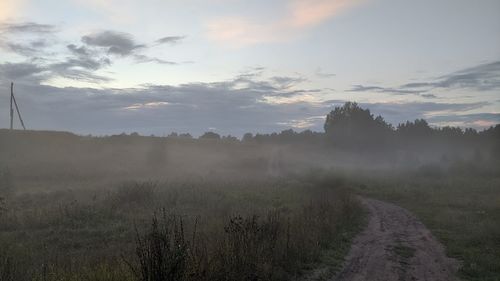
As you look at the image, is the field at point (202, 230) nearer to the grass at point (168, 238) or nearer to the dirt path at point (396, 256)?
the grass at point (168, 238)

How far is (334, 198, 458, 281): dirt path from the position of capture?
962cm

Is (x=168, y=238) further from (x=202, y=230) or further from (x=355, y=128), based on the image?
(x=355, y=128)

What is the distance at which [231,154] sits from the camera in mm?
85375

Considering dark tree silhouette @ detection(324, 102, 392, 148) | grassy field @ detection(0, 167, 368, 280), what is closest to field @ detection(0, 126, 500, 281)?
grassy field @ detection(0, 167, 368, 280)

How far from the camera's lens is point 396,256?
11.6 meters

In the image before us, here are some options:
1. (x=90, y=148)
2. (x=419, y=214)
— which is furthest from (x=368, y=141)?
(x=419, y=214)

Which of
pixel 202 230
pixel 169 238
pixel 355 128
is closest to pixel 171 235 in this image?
pixel 169 238

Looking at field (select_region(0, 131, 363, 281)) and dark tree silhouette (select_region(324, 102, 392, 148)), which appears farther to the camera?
dark tree silhouette (select_region(324, 102, 392, 148))

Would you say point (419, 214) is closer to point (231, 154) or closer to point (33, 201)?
point (33, 201)

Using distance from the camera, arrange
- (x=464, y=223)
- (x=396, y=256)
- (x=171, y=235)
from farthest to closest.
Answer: (x=464, y=223)
(x=396, y=256)
(x=171, y=235)

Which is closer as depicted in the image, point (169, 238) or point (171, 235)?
point (169, 238)

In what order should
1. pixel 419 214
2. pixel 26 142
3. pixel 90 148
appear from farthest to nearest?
pixel 90 148, pixel 26 142, pixel 419 214

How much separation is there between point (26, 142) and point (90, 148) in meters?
8.99

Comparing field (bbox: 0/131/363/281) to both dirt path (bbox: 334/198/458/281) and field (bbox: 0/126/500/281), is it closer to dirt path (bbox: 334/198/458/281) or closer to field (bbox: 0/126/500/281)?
field (bbox: 0/126/500/281)
